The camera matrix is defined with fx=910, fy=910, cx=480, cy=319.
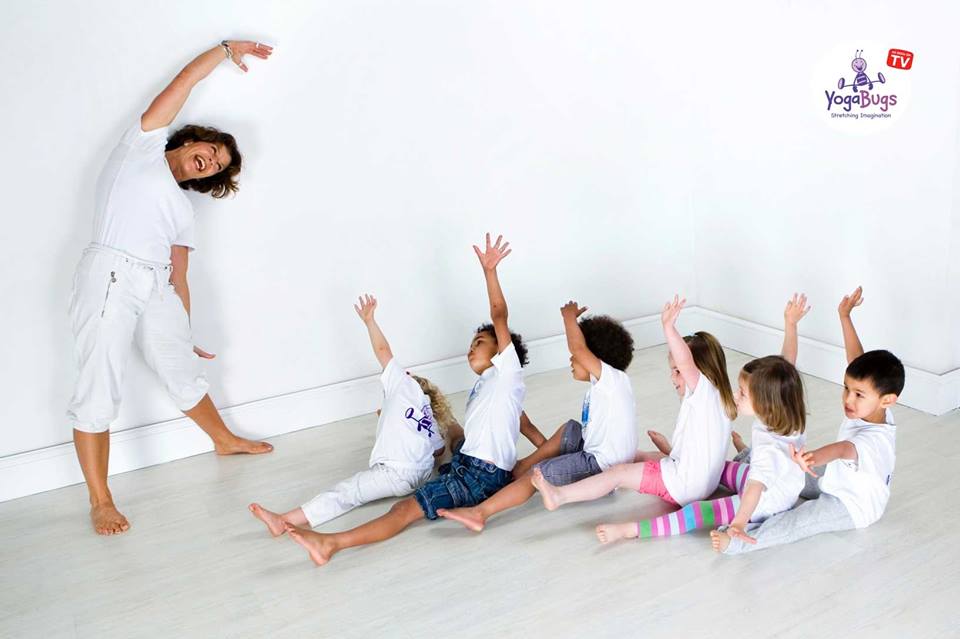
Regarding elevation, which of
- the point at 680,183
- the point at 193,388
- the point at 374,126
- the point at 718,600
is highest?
the point at 374,126

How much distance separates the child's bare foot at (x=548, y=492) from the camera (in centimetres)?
252

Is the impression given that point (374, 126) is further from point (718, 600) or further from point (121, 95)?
point (718, 600)

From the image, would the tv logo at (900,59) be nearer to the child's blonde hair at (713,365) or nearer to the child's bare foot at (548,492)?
the child's blonde hair at (713,365)

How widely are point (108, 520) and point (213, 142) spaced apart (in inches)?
48.6

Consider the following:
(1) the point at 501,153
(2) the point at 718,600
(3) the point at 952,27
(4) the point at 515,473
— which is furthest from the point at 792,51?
(2) the point at 718,600

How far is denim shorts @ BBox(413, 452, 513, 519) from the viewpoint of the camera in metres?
2.61

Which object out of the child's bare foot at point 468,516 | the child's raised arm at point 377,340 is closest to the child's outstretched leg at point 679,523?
the child's bare foot at point 468,516

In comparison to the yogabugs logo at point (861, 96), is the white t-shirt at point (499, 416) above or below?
below

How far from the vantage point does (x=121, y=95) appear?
119 inches

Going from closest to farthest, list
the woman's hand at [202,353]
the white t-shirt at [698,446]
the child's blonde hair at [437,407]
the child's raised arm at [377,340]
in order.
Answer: the white t-shirt at [698,446] → the child's raised arm at [377,340] → the child's blonde hair at [437,407] → the woman's hand at [202,353]

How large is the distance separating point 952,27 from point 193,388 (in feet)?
8.94

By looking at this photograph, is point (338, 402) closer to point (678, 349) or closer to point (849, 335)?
point (678, 349)

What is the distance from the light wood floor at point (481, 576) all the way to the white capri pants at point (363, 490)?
4 cm

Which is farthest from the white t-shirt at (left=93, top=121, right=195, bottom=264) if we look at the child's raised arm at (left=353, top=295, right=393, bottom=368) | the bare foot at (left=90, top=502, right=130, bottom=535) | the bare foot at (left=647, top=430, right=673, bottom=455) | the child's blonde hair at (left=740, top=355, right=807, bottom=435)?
the child's blonde hair at (left=740, top=355, right=807, bottom=435)
